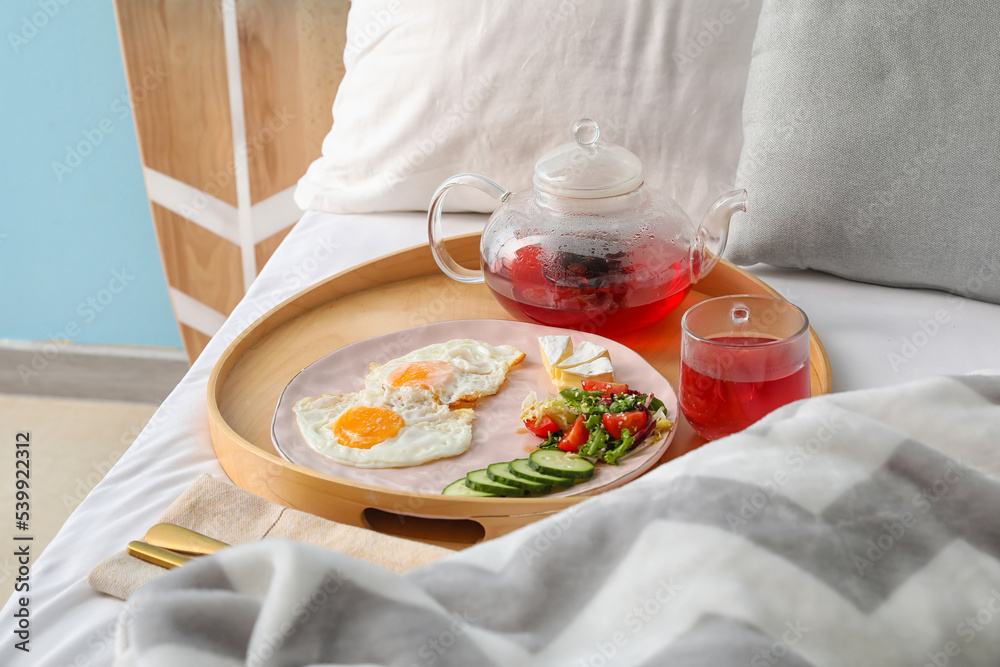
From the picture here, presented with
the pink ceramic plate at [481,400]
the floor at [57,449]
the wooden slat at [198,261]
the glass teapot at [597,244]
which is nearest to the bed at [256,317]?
the pink ceramic plate at [481,400]

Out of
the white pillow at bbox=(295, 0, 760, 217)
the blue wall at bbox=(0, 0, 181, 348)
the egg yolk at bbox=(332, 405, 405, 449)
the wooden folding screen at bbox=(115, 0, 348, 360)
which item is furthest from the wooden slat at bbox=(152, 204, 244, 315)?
the egg yolk at bbox=(332, 405, 405, 449)

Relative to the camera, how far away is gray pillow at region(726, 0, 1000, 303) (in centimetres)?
105

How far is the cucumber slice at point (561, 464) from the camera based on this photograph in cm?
79

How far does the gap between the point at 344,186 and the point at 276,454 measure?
744 mm

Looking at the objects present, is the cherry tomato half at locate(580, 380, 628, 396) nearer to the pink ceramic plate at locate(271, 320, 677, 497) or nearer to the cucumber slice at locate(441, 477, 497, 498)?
the pink ceramic plate at locate(271, 320, 677, 497)

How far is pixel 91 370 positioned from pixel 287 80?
1.02 m

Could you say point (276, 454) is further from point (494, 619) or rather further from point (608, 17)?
point (608, 17)

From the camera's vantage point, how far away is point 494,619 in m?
0.54

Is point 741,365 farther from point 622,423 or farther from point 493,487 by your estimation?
point 493,487

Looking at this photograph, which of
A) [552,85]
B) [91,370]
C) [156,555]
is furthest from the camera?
[91,370]

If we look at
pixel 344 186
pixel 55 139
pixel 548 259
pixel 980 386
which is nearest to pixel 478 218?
pixel 344 186

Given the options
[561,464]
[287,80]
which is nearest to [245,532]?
[561,464]

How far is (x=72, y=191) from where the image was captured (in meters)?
2.10

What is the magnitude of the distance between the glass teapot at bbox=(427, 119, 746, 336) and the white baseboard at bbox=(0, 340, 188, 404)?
1.53m
